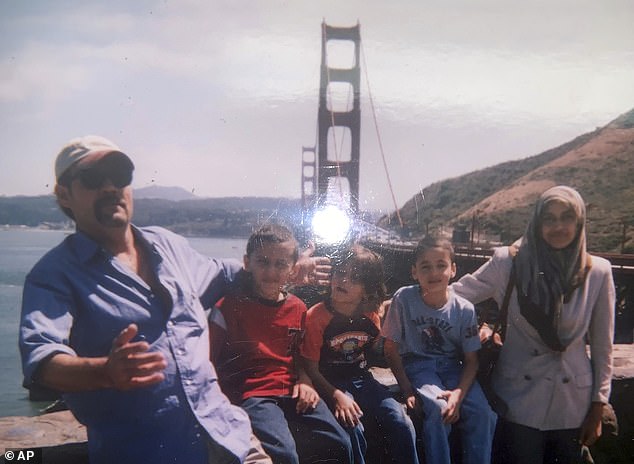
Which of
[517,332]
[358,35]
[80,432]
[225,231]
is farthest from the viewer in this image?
[358,35]

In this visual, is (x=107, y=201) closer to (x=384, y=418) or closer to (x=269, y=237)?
(x=269, y=237)

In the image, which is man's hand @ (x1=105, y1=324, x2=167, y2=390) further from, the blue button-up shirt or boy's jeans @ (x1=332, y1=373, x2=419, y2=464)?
boy's jeans @ (x1=332, y1=373, x2=419, y2=464)

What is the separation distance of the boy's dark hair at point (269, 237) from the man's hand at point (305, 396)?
0.53 meters

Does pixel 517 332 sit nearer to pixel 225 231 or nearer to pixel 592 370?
pixel 592 370

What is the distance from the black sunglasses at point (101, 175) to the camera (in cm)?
195

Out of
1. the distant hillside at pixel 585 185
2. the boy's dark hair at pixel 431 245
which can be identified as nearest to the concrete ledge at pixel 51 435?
the boy's dark hair at pixel 431 245

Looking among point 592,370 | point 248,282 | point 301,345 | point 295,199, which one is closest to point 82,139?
point 248,282

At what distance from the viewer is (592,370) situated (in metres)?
2.61

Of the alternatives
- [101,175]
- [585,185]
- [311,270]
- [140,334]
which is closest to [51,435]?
[140,334]

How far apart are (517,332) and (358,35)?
200cm

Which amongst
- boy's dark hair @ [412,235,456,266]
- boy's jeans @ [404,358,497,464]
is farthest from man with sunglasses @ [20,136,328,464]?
boy's dark hair @ [412,235,456,266]

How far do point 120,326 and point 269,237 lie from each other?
786 millimetres

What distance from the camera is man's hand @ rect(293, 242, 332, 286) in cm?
266

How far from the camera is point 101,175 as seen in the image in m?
1.96
